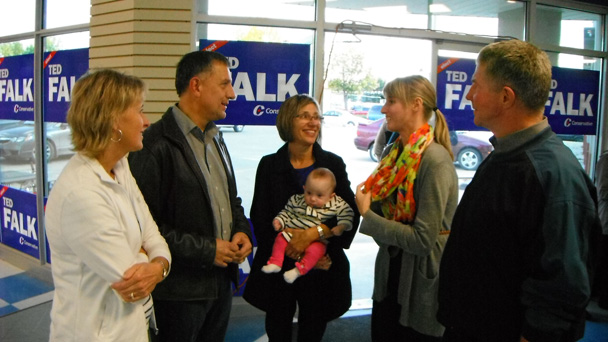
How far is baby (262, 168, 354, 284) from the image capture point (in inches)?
93.5

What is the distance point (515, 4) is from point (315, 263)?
14.0 ft

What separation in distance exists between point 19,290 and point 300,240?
3.81 meters

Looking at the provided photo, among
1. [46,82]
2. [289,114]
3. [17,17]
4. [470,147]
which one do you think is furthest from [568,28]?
[17,17]

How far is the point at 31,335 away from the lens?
3660 millimetres

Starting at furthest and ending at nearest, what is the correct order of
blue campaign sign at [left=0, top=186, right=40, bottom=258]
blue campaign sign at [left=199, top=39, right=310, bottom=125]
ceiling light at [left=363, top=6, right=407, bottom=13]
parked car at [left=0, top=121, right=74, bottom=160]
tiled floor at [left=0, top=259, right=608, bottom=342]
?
blue campaign sign at [left=0, top=186, right=40, bottom=258], parked car at [left=0, top=121, right=74, bottom=160], ceiling light at [left=363, top=6, right=407, bottom=13], blue campaign sign at [left=199, top=39, right=310, bottom=125], tiled floor at [left=0, top=259, right=608, bottom=342]

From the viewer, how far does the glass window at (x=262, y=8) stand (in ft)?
13.3

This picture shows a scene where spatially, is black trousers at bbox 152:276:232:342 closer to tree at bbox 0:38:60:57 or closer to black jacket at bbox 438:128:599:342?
black jacket at bbox 438:128:599:342

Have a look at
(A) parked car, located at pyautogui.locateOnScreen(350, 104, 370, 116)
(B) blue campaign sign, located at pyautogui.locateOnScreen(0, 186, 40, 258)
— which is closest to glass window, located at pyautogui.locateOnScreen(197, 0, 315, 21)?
(A) parked car, located at pyautogui.locateOnScreen(350, 104, 370, 116)

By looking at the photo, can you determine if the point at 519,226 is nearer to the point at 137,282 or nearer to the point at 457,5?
the point at 137,282

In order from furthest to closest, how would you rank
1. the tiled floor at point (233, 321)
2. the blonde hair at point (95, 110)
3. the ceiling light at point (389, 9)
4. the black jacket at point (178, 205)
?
1. the ceiling light at point (389, 9)
2. the tiled floor at point (233, 321)
3. the black jacket at point (178, 205)
4. the blonde hair at point (95, 110)

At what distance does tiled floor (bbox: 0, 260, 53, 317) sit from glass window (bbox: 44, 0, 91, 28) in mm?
2782

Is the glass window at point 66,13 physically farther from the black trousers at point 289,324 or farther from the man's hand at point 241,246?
the black trousers at point 289,324

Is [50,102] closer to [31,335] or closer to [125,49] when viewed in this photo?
[125,49]

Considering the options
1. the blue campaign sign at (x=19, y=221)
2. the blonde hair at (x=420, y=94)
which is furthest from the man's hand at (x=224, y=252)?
the blue campaign sign at (x=19, y=221)
